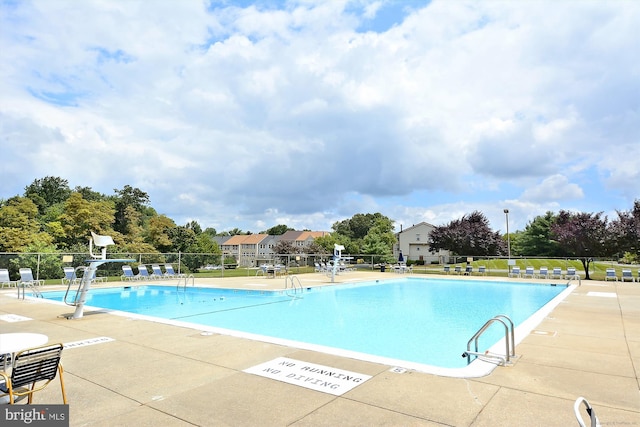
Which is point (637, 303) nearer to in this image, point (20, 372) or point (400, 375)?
point (400, 375)

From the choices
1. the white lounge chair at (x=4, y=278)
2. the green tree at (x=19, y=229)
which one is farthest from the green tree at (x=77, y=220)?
the white lounge chair at (x=4, y=278)

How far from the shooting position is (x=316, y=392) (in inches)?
160

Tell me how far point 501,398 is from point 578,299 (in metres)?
10.6

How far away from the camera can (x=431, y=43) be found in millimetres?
11742

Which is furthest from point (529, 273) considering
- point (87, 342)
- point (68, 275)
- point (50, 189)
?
point (50, 189)

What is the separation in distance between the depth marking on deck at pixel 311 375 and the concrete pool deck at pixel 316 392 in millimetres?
122

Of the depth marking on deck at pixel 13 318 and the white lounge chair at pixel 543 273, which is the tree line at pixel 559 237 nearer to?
the white lounge chair at pixel 543 273

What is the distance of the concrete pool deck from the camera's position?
343 cm

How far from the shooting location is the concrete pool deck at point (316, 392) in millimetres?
3432

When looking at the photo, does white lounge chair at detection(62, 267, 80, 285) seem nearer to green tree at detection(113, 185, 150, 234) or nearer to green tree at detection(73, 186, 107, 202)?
green tree at detection(113, 185, 150, 234)

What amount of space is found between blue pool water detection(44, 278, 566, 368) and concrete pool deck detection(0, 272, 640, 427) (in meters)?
2.10

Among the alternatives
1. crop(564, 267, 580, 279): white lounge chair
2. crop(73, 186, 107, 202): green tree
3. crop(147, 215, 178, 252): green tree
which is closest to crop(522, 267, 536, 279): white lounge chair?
crop(564, 267, 580, 279): white lounge chair

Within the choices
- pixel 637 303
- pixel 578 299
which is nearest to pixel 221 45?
pixel 578 299

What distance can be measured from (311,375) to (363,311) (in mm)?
7701
